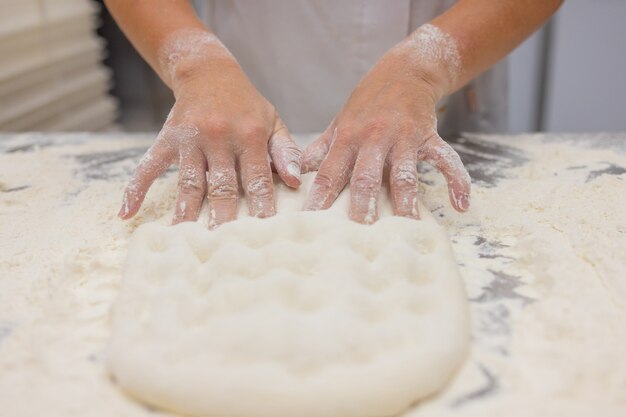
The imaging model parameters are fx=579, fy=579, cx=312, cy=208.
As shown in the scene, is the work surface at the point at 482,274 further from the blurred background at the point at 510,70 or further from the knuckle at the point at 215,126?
the blurred background at the point at 510,70

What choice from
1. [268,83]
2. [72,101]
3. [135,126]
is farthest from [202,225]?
[135,126]

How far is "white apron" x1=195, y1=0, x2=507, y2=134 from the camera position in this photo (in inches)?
68.7

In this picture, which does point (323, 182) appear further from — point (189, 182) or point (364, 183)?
point (189, 182)

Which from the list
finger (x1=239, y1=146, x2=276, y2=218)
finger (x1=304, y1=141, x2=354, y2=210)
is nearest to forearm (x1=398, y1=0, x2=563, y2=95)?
→ finger (x1=304, y1=141, x2=354, y2=210)

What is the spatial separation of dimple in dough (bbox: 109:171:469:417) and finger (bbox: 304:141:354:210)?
64 mm

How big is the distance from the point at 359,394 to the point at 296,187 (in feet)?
1.89

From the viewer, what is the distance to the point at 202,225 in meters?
1.15

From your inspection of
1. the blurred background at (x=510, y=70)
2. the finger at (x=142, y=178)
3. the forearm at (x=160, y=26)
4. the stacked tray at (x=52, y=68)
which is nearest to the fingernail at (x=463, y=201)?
the finger at (x=142, y=178)

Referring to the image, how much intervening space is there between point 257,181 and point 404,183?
31 cm

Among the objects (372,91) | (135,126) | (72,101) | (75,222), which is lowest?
(135,126)

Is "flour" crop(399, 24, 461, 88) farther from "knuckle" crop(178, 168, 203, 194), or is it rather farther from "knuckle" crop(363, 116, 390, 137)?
"knuckle" crop(178, 168, 203, 194)

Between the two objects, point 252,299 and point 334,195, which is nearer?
point 252,299

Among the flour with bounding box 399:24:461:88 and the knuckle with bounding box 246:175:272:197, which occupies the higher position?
the flour with bounding box 399:24:461:88

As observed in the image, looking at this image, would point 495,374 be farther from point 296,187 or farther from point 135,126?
point 135,126
